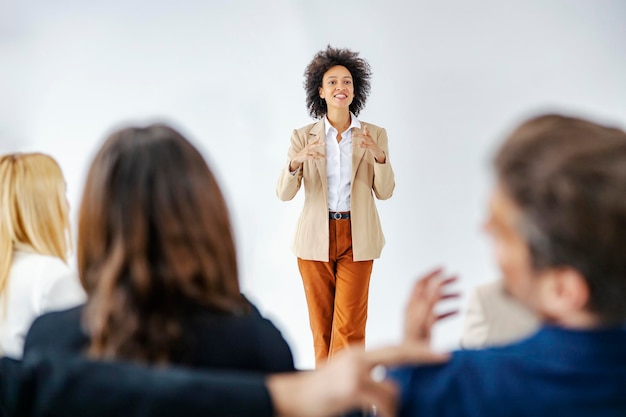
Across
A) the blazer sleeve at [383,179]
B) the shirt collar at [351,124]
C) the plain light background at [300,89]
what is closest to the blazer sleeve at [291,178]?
the shirt collar at [351,124]

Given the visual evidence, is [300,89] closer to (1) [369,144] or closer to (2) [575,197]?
(1) [369,144]

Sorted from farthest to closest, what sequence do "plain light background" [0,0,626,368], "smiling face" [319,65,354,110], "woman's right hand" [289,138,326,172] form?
"plain light background" [0,0,626,368] → "smiling face" [319,65,354,110] → "woman's right hand" [289,138,326,172]

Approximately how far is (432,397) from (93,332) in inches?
17.1

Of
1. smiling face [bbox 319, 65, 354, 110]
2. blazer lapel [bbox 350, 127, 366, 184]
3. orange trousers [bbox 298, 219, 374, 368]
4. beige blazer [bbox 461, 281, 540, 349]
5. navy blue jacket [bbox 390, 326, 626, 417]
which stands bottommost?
orange trousers [bbox 298, 219, 374, 368]

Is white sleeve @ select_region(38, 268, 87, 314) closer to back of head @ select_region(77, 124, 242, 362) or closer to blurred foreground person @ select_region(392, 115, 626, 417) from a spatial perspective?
back of head @ select_region(77, 124, 242, 362)

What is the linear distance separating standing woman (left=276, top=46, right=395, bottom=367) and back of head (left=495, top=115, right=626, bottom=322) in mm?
2643

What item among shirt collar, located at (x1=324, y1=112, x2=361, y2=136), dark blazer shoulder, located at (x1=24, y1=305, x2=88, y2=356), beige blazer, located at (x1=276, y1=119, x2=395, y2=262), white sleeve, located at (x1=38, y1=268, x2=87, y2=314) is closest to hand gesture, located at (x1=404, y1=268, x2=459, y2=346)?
dark blazer shoulder, located at (x1=24, y1=305, x2=88, y2=356)

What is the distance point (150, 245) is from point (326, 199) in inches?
102

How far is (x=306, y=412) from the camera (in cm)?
69

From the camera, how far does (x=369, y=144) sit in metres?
3.39

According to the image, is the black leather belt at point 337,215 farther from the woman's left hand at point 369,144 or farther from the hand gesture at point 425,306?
the hand gesture at point 425,306

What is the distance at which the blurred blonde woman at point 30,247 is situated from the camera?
173 cm

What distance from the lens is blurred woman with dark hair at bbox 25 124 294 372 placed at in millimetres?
834

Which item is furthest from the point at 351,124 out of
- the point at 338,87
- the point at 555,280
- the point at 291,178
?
the point at 555,280
